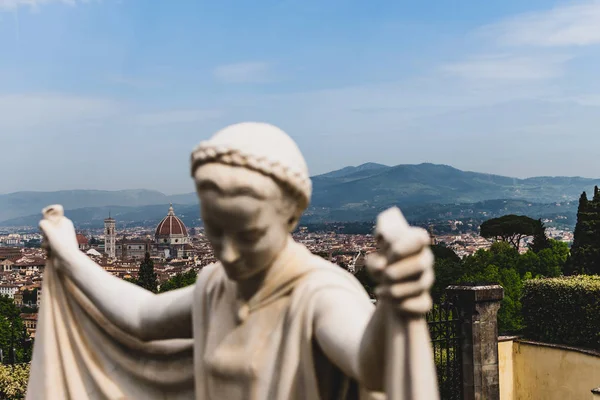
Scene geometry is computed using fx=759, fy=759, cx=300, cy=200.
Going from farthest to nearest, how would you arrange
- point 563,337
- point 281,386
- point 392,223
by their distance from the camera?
point 563,337, point 281,386, point 392,223

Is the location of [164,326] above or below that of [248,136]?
below

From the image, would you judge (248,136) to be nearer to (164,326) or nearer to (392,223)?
(392,223)

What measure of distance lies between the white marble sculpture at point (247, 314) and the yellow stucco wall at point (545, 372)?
32.0 feet

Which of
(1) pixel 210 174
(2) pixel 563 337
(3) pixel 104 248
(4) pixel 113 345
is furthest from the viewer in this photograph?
(3) pixel 104 248

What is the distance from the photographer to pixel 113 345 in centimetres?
261

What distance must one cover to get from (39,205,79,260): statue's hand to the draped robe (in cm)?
7

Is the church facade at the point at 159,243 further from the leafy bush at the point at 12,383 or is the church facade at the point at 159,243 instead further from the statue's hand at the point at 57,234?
the statue's hand at the point at 57,234

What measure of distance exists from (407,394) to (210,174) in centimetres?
75

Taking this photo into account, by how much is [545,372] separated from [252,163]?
1072 centimetres

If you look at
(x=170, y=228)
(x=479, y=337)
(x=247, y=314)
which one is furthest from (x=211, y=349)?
(x=170, y=228)

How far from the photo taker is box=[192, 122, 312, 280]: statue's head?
194 cm

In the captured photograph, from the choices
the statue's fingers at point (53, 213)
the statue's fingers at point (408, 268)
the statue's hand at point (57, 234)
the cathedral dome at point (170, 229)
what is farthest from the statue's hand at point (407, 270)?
the cathedral dome at point (170, 229)

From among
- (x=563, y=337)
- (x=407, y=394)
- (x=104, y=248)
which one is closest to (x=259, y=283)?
(x=407, y=394)

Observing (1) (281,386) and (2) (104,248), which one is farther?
(2) (104,248)
